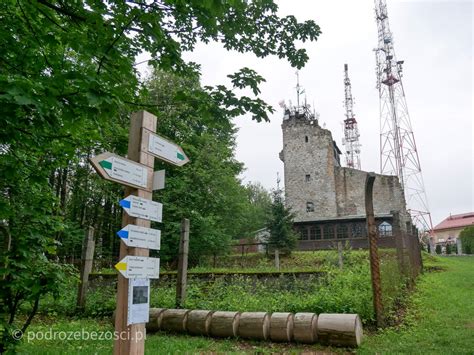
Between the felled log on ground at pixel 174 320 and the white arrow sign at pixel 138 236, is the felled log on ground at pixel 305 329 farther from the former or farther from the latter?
the white arrow sign at pixel 138 236

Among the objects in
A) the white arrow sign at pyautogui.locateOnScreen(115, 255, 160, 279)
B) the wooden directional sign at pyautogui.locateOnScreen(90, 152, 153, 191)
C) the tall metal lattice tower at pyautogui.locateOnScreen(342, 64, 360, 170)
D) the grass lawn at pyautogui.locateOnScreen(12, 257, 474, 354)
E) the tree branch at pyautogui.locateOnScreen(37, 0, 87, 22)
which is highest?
the tall metal lattice tower at pyautogui.locateOnScreen(342, 64, 360, 170)

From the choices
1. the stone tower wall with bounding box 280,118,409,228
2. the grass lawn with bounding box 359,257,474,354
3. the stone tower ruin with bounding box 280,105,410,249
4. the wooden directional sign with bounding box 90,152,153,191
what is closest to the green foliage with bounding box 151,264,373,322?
the grass lawn with bounding box 359,257,474,354

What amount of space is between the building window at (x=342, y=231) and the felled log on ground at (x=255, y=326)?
21411 mm

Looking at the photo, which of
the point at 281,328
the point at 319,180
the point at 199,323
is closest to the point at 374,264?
the point at 281,328

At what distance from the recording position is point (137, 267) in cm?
297

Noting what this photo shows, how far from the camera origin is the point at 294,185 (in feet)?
112

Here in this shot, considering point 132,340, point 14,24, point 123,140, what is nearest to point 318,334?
point 132,340

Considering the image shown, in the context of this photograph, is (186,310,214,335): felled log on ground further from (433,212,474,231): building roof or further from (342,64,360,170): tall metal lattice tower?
(433,212,474,231): building roof

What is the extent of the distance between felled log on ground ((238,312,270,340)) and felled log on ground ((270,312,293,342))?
9 centimetres

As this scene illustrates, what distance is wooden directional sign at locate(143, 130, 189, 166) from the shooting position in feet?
11.0

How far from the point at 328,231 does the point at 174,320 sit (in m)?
22.2

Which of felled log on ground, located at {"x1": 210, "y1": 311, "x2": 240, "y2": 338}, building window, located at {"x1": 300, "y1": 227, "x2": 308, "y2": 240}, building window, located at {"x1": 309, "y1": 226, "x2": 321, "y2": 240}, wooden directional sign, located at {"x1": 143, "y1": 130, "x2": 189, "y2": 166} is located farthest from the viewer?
building window, located at {"x1": 300, "y1": 227, "x2": 308, "y2": 240}

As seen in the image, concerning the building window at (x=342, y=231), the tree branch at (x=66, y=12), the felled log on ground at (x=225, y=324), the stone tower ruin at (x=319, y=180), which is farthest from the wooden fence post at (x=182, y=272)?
the stone tower ruin at (x=319, y=180)

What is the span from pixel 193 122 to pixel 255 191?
31.4 metres
